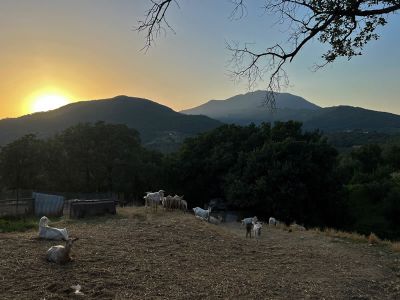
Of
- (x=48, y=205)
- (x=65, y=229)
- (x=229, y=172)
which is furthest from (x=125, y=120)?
(x=65, y=229)

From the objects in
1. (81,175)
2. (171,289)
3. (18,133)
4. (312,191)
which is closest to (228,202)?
(312,191)

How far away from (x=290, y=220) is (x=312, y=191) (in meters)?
3.62

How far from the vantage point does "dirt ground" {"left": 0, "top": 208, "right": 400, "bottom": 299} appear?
7543mm

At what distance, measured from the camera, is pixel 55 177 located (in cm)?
4147

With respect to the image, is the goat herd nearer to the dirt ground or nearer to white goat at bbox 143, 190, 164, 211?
white goat at bbox 143, 190, 164, 211

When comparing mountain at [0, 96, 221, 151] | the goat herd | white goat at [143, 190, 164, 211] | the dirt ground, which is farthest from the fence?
mountain at [0, 96, 221, 151]

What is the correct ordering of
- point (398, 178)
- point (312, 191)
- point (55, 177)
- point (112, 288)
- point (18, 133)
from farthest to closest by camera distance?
point (18, 133)
point (398, 178)
point (55, 177)
point (312, 191)
point (112, 288)

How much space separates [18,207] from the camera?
68.7ft

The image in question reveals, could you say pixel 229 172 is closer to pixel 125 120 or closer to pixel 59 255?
pixel 59 255

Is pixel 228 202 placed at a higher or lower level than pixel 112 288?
lower

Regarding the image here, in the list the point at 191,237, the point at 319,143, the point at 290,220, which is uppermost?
the point at 319,143

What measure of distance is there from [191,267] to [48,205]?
1342cm

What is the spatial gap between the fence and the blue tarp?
280mm

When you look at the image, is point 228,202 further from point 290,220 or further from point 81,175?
point 81,175
